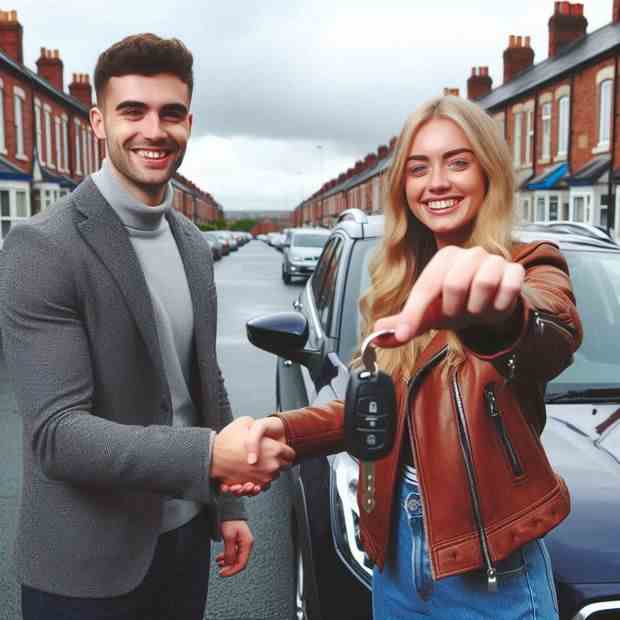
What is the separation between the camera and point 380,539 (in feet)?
5.74

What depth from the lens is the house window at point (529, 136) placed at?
33.3 metres

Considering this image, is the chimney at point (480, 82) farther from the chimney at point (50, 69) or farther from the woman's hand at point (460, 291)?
the woman's hand at point (460, 291)

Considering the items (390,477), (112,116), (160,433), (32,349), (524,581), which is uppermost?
(112,116)

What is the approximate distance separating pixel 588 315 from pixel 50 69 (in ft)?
131

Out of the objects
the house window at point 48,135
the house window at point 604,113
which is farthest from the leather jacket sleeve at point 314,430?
the house window at point 48,135

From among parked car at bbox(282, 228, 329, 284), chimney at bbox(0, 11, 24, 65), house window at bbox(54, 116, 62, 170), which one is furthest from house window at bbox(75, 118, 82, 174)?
parked car at bbox(282, 228, 329, 284)

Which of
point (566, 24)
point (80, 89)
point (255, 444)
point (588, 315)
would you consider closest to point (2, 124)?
point (80, 89)

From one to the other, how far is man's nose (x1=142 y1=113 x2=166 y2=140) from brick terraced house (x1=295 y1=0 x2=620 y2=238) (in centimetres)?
1940

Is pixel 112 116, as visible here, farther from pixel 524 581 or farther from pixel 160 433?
pixel 524 581

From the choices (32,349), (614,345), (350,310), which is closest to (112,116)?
(32,349)

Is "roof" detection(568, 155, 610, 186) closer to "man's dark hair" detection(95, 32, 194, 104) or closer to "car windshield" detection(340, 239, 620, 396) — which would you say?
"car windshield" detection(340, 239, 620, 396)

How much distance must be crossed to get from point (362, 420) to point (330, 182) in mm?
116691

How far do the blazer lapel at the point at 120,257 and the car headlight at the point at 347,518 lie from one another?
851 mm

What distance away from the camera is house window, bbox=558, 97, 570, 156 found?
29.8 m
